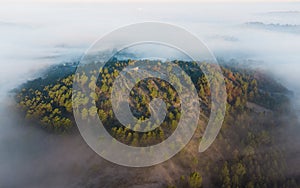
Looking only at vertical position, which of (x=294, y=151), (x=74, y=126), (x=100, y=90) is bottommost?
(x=294, y=151)

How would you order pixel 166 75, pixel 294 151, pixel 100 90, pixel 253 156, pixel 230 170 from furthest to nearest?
1. pixel 166 75
2. pixel 100 90
3. pixel 294 151
4. pixel 253 156
5. pixel 230 170

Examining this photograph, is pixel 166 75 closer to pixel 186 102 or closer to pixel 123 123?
pixel 186 102

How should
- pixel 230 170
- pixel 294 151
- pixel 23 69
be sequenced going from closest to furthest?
pixel 230 170 < pixel 294 151 < pixel 23 69

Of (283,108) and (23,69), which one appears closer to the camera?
(283,108)

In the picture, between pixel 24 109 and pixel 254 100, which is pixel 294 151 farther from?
pixel 24 109

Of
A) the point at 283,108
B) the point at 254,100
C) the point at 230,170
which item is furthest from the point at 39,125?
the point at 283,108

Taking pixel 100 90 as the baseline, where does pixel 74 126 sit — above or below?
below

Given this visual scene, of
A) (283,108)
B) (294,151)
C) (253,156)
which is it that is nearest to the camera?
(253,156)

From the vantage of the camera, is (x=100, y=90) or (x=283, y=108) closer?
(x=100, y=90)

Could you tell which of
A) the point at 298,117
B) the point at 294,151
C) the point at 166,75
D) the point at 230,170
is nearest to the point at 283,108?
the point at 298,117
